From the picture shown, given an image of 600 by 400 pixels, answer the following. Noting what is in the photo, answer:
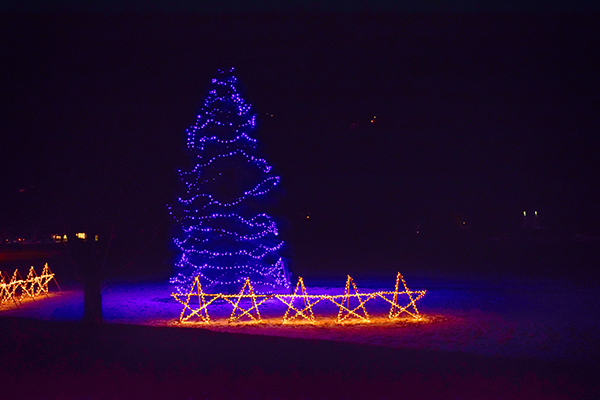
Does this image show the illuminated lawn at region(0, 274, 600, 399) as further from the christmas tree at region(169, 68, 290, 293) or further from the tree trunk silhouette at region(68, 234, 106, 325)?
the christmas tree at region(169, 68, 290, 293)

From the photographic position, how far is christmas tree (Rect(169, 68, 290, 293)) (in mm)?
16375

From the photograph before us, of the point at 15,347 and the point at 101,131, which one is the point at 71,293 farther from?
the point at 15,347

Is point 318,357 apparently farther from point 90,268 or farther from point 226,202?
point 226,202

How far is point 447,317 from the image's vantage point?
12.0 m

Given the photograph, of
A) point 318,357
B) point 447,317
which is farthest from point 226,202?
point 318,357

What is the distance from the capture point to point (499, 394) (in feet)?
17.7

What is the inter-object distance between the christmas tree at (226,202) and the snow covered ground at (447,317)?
59.2 inches

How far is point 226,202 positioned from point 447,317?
747 centimetres

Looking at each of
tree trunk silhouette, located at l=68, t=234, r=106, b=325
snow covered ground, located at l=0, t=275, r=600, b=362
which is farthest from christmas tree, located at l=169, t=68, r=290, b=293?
tree trunk silhouette, located at l=68, t=234, r=106, b=325

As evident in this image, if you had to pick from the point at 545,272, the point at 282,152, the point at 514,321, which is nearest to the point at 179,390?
the point at 514,321

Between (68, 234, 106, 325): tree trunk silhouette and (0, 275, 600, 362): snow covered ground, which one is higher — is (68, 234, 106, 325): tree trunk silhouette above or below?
above

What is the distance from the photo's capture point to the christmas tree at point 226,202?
1638 centimetres

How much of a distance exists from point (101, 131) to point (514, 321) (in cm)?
912

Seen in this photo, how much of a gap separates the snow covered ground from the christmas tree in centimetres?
150
